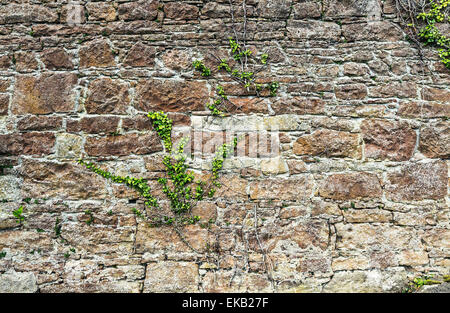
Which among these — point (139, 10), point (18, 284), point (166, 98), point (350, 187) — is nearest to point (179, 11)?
point (139, 10)

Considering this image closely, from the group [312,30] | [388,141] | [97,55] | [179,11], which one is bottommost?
[388,141]

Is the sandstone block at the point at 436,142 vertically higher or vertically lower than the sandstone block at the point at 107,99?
lower

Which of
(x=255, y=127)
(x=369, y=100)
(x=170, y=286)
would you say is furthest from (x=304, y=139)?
(x=170, y=286)

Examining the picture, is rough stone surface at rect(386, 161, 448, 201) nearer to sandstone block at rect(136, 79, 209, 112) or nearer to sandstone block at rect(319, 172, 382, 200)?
sandstone block at rect(319, 172, 382, 200)

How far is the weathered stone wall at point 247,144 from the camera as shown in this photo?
291 centimetres

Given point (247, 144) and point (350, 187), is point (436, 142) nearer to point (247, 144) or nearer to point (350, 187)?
point (350, 187)

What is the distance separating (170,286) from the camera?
2.88m

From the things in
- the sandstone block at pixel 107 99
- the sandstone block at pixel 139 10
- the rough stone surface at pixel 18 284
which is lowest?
the rough stone surface at pixel 18 284

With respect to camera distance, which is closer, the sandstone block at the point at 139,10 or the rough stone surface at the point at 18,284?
the rough stone surface at the point at 18,284

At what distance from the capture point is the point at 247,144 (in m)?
3.00

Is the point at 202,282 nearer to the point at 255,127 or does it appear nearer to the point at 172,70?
the point at 255,127

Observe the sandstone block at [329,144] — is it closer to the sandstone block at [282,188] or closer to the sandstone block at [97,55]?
the sandstone block at [282,188]

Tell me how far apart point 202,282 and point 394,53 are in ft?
9.24

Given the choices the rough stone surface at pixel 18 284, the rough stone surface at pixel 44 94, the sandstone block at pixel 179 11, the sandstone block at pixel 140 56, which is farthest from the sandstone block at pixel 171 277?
the sandstone block at pixel 179 11
